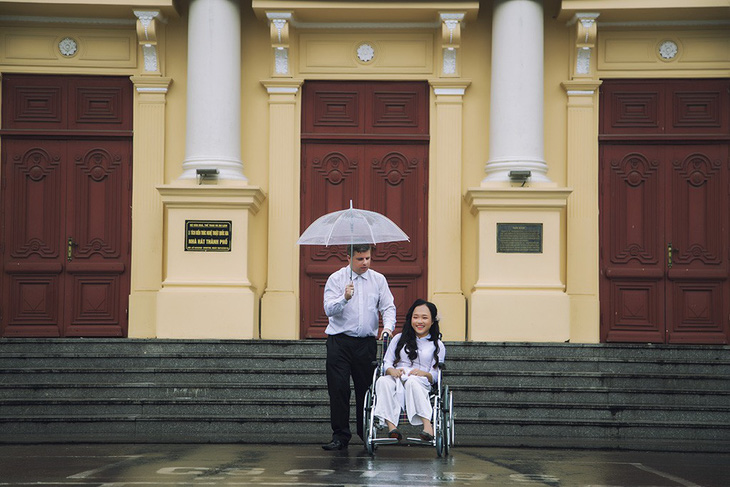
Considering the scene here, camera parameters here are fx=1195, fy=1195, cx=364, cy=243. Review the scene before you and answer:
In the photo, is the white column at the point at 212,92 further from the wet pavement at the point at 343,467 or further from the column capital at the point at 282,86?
the wet pavement at the point at 343,467

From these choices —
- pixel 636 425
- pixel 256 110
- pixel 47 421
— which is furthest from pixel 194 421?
pixel 256 110

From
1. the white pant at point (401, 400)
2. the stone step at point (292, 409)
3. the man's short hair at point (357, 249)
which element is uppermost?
the man's short hair at point (357, 249)

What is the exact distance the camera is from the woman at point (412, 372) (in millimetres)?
9945

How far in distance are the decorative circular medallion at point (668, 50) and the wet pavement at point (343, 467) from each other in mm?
6717

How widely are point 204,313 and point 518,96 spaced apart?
4.77m

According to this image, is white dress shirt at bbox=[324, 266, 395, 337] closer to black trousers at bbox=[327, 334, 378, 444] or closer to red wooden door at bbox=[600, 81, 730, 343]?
black trousers at bbox=[327, 334, 378, 444]

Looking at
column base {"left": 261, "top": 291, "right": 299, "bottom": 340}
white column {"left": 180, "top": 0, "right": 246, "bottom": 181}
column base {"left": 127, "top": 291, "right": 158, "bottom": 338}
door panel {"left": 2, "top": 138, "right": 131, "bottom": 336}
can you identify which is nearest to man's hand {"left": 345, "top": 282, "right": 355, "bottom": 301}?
white column {"left": 180, "top": 0, "right": 246, "bottom": 181}

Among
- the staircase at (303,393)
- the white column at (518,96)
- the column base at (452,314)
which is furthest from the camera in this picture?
the column base at (452,314)

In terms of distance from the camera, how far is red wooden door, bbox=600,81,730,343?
1562 centimetres

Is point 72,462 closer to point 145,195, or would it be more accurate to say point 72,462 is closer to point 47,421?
point 47,421

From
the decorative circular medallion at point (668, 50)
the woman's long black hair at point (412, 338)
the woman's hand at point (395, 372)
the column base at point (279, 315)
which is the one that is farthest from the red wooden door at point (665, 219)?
the woman's hand at point (395, 372)

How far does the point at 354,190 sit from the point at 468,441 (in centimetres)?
543

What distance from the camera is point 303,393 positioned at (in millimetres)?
12438

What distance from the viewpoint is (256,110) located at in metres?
15.9
